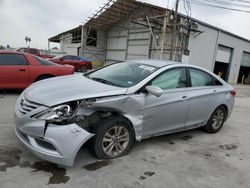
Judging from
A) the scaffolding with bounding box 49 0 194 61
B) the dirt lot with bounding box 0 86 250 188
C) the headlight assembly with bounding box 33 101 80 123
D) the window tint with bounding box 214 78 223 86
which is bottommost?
the dirt lot with bounding box 0 86 250 188

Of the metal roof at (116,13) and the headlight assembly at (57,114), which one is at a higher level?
the metal roof at (116,13)

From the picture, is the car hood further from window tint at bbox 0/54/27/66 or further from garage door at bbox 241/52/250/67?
garage door at bbox 241/52/250/67

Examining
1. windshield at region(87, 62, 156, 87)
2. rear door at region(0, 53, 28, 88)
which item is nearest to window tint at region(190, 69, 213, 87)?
windshield at region(87, 62, 156, 87)

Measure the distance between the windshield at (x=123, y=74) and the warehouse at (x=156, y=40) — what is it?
12289 millimetres

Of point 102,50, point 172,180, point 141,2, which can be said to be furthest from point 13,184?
point 102,50

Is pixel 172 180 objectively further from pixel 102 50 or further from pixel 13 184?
pixel 102 50

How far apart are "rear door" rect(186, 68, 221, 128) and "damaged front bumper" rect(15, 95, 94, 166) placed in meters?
2.26

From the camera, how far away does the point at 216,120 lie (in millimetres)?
5059

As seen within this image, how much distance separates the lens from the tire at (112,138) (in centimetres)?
313

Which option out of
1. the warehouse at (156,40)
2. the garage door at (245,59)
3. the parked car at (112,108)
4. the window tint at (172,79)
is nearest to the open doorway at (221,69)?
the warehouse at (156,40)

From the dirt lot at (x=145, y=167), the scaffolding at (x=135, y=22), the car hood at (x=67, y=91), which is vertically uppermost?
the scaffolding at (x=135, y=22)

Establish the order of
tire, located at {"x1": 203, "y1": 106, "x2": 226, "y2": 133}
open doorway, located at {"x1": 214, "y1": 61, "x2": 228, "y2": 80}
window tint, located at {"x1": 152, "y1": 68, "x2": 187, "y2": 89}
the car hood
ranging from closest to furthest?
the car hood → window tint, located at {"x1": 152, "y1": 68, "x2": 187, "y2": 89} → tire, located at {"x1": 203, "y1": 106, "x2": 226, "y2": 133} → open doorway, located at {"x1": 214, "y1": 61, "x2": 228, "y2": 80}

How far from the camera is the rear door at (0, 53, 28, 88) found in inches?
265

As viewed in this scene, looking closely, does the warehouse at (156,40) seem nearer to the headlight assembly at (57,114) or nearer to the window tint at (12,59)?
the window tint at (12,59)
